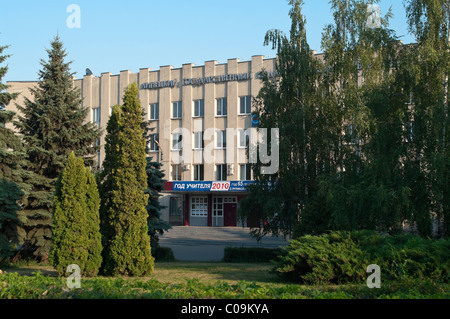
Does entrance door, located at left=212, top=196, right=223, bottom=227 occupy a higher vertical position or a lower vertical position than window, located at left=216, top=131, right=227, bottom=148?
lower

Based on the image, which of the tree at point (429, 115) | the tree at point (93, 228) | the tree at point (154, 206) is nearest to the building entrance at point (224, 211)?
the tree at point (154, 206)

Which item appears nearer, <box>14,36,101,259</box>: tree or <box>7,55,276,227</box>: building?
<box>14,36,101,259</box>: tree

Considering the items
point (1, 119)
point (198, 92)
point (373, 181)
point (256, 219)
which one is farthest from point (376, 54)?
point (198, 92)

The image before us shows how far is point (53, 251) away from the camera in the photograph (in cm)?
1148

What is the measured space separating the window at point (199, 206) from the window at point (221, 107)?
323 inches

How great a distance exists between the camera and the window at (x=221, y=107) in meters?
44.7

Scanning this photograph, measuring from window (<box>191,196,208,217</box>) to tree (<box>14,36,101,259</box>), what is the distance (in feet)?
87.8

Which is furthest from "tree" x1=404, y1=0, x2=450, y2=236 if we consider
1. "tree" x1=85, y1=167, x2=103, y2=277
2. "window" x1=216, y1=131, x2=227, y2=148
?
"window" x1=216, y1=131, x2=227, y2=148

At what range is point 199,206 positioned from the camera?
4669cm

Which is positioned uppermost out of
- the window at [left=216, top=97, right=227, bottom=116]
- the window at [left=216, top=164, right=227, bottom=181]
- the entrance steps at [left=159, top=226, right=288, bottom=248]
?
the window at [left=216, top=97, right=227, bottom=116]

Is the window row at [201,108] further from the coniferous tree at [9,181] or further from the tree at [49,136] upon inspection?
the coniferous tree at [9,181]

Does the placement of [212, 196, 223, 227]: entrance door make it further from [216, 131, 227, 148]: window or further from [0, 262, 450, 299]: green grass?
[0, 262, 450, 299]: green grass

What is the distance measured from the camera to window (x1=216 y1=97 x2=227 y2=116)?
4469 centimetres
